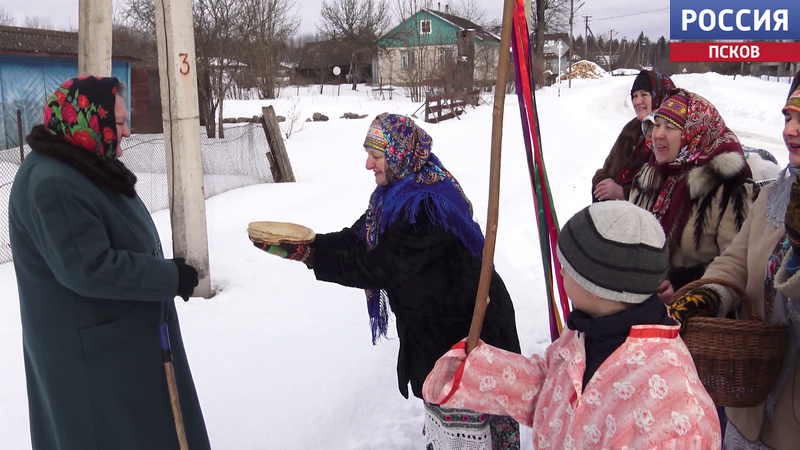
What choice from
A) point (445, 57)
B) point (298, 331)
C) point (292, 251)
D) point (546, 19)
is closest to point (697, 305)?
point (292, 251)

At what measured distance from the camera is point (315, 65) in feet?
147

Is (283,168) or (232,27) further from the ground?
(232,27)

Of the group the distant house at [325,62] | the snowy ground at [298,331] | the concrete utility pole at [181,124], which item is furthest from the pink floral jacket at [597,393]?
the distant house at [325,62]

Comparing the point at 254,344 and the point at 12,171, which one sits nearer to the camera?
the point at 254,344

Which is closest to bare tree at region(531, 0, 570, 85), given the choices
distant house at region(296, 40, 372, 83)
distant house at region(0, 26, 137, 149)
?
distant house at region(296, 40, 372, 83)

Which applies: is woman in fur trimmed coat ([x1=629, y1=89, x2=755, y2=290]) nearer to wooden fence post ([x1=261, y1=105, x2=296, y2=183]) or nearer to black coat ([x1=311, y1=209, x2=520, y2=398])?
black coat ([x1=311, y1=209, x2=520, y2=398])

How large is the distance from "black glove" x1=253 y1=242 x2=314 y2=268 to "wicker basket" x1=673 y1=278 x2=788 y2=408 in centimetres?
145

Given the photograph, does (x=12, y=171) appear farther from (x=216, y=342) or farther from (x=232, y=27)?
(x=232, y=27)

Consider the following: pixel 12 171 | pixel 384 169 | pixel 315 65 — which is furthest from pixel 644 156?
pixel 315 65

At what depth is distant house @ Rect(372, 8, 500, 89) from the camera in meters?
25.8

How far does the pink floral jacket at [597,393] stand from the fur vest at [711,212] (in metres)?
1.37

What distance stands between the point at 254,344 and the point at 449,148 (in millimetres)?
9932

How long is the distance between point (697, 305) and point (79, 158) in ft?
6.95

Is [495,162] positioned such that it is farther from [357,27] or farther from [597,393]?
[357,27]
